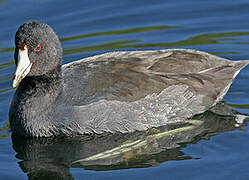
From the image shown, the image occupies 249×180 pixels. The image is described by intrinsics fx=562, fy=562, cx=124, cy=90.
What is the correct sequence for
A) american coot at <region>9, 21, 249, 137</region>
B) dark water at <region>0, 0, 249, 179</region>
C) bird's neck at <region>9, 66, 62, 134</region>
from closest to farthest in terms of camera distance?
dark water at <region>0, 0, 249, 179</region> < american coot at <region>9, 21, 249, 137</region> < bird's neck at <region>9, 66, 62, 134</region>

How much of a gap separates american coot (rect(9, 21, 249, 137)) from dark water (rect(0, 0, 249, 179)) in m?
0.30

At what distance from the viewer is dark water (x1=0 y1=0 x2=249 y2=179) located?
27.4ft

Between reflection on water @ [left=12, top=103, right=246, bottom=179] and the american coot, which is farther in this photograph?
the american coot

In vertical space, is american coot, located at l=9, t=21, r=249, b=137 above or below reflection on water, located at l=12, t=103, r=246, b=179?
above

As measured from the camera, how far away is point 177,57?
32.2ft

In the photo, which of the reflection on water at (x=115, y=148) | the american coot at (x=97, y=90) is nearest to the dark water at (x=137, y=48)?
the reflection on water at (x=115, y=148)

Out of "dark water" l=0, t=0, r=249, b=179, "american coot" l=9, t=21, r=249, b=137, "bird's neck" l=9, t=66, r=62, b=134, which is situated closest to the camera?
"dark water" l=0, t=0, r=249, b=179

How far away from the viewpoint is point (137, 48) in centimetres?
1212

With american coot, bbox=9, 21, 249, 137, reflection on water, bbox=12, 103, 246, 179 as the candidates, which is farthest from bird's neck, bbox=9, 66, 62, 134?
reflection on water, bbox=12, 103, 246, 179

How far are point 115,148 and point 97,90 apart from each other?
977 mm

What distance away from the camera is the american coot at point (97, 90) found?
29.3ft

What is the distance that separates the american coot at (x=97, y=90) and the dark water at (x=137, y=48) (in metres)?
0.30

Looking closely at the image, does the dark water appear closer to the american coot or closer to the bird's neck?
the american coot

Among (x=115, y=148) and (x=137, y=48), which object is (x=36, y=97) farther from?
(x=137, y=48)
